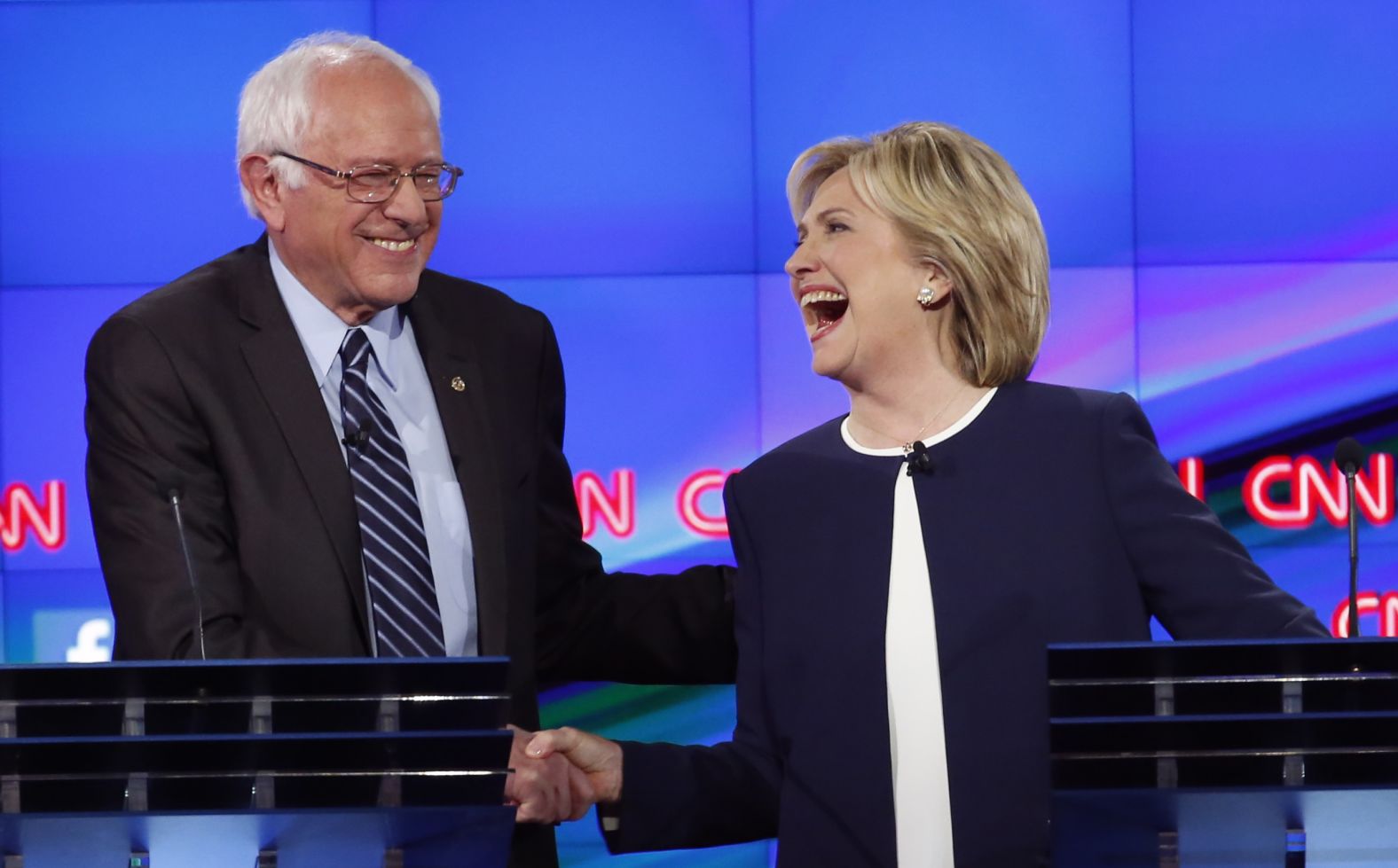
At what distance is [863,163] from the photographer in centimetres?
235

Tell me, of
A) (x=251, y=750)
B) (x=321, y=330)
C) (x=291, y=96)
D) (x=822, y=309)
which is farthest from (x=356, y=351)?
(x=251, y=750)

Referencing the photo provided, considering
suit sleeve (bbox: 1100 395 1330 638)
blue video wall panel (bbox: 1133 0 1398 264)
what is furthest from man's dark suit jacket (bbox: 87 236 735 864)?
blue video wall panel (bbox: 1133 0 1398 264)

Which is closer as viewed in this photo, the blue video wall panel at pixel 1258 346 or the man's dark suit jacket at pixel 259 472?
the man's dark suit jacket at pixel 259 472

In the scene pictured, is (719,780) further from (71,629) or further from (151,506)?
(71,629)

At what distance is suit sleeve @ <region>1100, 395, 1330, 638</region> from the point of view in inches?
80.1

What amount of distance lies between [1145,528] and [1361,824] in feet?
2.45

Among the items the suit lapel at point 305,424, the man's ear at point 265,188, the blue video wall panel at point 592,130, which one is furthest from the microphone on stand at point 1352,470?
the blue video wall panel at point 592,130

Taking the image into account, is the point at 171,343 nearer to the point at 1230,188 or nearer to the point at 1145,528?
the point at 1145,528

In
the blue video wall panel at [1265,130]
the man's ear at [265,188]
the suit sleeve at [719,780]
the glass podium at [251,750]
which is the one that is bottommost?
the suit sleeve at [719,780]

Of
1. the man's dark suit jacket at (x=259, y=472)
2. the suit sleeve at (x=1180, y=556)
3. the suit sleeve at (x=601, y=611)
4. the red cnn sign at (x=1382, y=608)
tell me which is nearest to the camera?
the suit sleeve at (x=1180, y=556)

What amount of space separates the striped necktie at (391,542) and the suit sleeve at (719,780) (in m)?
0.38

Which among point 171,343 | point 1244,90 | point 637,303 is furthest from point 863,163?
point 1244,90

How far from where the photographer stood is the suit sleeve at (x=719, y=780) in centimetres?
219

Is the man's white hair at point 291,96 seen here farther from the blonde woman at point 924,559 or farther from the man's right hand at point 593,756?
the man's right hand at point 593,756
